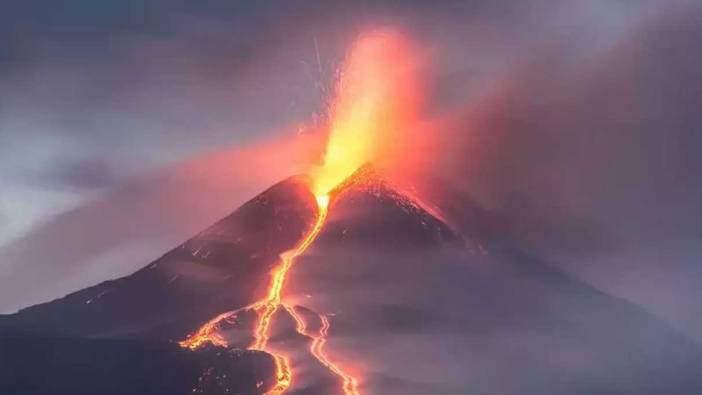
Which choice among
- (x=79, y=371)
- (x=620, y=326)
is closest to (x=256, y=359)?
(x=79, y=371)

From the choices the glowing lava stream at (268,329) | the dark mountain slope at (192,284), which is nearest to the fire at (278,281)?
the glowing lava stream at (268,329)

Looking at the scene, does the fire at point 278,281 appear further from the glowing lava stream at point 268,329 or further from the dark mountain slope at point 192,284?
the dark mountain slope at point 192,284

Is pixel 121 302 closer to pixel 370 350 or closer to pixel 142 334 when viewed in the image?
pixel 142 334

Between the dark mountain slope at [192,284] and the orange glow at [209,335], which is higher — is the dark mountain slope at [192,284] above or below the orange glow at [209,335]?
above

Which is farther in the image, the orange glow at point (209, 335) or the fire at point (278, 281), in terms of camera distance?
the fire at point (278, 281)

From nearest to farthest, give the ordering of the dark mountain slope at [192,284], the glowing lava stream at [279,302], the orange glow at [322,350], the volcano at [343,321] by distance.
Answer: the orange glow at [322,350] < the glowing lava stream at [279,302] < the volcano at [343,321] < the dark mountain slope at [192,284]

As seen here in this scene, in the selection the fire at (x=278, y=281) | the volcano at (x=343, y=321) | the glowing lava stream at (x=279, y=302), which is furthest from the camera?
the fire at (x=278, y=281)

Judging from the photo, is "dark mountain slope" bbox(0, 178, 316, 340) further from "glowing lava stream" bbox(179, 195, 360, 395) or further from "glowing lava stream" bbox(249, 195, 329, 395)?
"glowing lava stream" bbox(179, 195, 360, 395)

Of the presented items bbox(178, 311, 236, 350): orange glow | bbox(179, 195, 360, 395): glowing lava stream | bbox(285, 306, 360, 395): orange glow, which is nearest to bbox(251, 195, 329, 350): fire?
bbox(179, 195, 360, 395): glowing lava stream

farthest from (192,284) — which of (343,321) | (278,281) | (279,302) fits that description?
(343,321)
